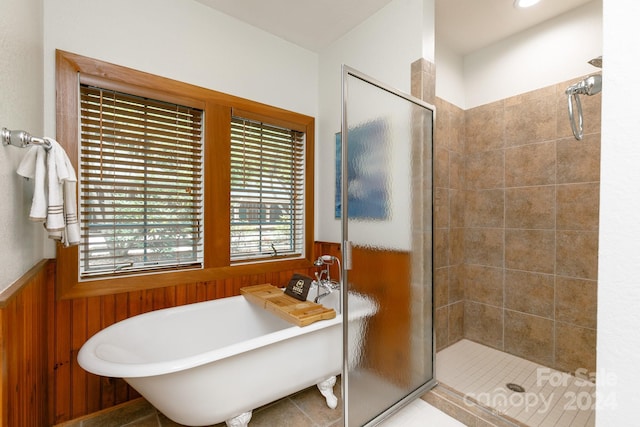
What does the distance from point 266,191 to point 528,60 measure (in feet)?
8.09

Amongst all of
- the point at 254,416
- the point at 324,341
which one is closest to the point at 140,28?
the point at 324,341

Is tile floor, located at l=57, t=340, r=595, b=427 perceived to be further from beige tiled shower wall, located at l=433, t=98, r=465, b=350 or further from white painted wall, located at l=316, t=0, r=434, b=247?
white painted wall, located at l=316, t=0, r=434, b=247

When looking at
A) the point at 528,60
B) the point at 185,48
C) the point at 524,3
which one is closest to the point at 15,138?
the point at 185,48

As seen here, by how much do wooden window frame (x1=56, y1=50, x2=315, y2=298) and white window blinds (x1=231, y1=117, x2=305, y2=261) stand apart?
91 mm

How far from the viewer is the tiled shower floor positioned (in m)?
1.74

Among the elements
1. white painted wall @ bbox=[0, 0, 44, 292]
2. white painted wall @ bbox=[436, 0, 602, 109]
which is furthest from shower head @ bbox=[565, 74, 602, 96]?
white painted wall @ bbox=[0, 0, 44, 292]

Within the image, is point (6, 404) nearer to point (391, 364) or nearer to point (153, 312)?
point (153, 312)

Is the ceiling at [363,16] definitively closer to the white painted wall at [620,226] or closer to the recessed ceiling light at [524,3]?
the recessed ceiling light at [524,3]

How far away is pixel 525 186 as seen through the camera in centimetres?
240

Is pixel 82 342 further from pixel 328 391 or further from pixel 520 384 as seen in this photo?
pixel 520 384

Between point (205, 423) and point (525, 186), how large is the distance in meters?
2.79

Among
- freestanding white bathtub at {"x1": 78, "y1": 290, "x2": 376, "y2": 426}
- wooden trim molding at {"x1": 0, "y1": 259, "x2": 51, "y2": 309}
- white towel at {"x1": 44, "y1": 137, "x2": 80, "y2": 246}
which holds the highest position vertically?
white towel at {"x1": 44, "y1": 137, "x2": 80, "y2": 246}

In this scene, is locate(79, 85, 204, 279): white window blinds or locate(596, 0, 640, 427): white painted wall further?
locate(79, 85, 204, 279): white window blinds

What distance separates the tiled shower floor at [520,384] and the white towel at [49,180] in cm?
240
